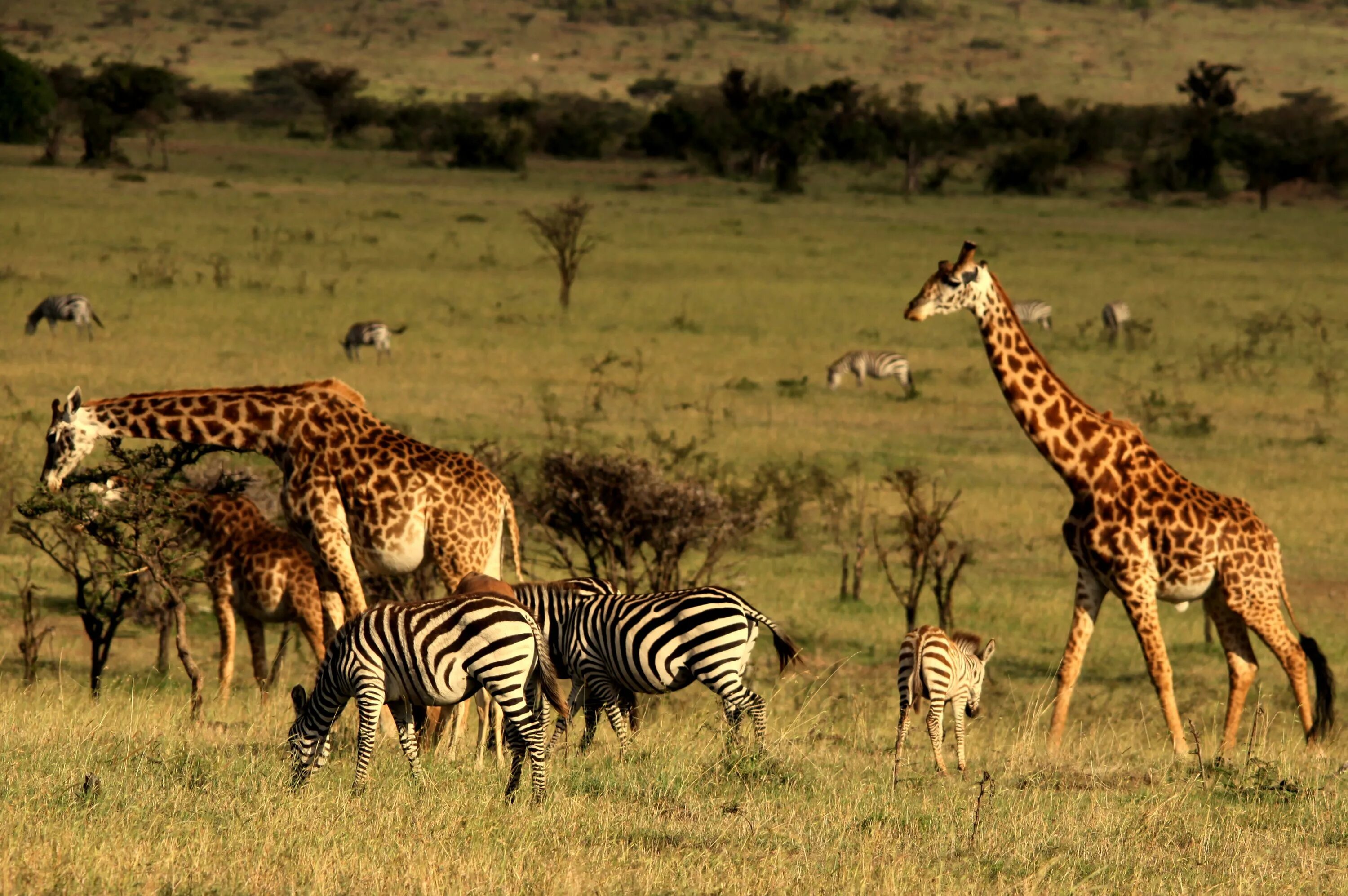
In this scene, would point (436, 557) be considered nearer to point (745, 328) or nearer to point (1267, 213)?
point (745, 328)

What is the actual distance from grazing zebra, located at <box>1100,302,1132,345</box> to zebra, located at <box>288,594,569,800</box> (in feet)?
97.2

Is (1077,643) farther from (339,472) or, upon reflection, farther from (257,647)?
(257,647)

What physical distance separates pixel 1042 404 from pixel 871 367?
18.9 m

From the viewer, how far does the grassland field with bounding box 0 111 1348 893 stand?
7.34 metres

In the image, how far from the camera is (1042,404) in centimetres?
1177

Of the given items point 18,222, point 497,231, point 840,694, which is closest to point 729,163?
point 497,231

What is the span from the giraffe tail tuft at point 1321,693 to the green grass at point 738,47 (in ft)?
394

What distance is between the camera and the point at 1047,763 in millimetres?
9977

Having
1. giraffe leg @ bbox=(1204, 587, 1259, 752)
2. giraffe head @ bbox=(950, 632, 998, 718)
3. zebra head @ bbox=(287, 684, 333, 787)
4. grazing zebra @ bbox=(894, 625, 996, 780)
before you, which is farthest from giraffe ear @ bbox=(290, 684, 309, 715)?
giraffe leg @ bbox=(1204, 587, 1259, 752)

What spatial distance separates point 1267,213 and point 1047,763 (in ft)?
194

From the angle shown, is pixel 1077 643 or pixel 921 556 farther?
pixel 921 556

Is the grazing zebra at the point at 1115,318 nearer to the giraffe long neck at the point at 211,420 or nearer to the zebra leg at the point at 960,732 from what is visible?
the zebra leg at the point at 960,732

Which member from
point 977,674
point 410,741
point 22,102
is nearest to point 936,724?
point 977,674

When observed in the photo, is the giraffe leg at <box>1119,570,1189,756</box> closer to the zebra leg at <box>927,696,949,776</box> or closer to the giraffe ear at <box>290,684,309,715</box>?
the zebra leg at <box>927,696,949,776</box>
